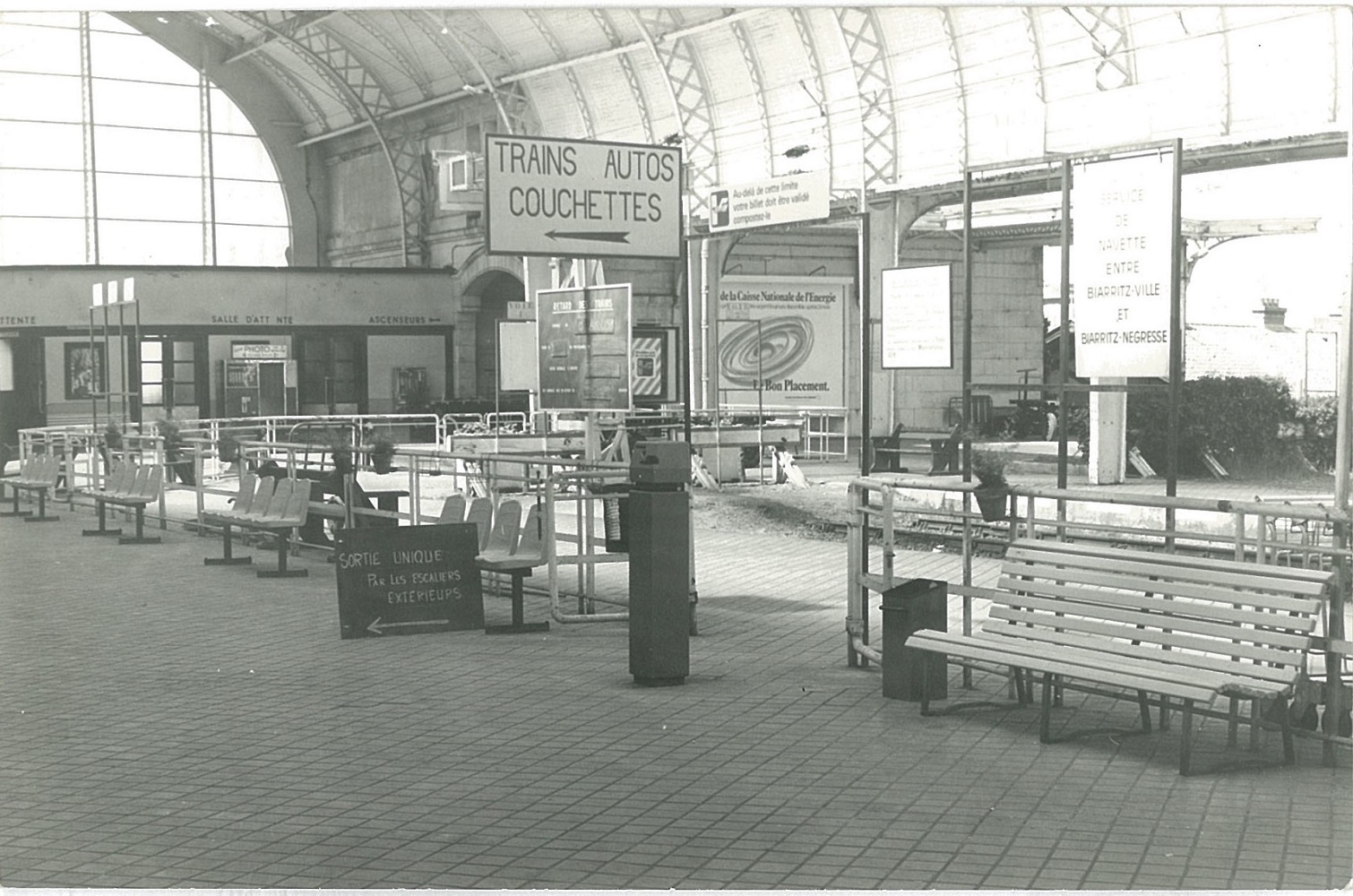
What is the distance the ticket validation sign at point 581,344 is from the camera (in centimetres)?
1541

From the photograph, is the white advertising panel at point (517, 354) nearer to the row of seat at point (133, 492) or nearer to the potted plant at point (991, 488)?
the row of seat at point (133, 492)

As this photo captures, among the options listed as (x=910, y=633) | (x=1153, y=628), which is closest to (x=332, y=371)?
(x=910, y=633)

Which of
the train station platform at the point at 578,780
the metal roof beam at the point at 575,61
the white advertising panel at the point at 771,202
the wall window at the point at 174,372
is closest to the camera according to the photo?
the train station platform at the point at 578,780

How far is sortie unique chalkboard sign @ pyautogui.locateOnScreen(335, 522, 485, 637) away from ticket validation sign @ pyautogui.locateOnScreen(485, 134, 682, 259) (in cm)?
207

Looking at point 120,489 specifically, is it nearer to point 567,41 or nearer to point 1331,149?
point 1331,149

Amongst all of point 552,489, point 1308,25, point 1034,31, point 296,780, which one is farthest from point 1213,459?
point 296,780

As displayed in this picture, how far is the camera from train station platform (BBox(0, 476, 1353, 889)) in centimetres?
528

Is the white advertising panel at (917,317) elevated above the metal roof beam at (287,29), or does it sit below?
below

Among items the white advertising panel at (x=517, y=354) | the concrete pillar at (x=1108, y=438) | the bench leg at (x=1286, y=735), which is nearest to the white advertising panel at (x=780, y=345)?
the white advertising panel at (x=517, y=354)

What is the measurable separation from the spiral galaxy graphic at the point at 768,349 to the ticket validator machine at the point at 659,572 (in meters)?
25.7

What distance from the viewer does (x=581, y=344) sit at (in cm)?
1694

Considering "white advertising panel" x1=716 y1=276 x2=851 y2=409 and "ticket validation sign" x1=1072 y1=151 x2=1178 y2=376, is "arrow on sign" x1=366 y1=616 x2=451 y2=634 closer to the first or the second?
"ticket validation sign" x1=1072 y1=151 x2=1178 y2=376

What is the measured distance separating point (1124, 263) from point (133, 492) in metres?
12.6

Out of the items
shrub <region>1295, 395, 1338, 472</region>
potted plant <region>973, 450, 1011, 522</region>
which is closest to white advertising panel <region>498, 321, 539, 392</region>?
shrub <region>1295, 395, 1338, 472</region>
